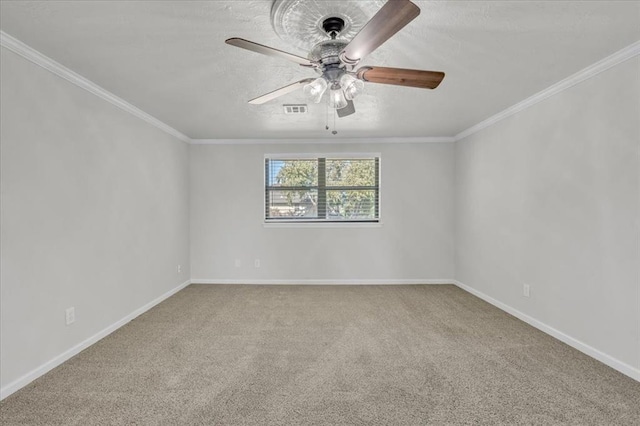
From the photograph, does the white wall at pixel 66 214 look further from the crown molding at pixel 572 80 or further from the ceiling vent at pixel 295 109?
the crown molding at pixel 572 80

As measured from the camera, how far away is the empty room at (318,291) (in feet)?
6.12

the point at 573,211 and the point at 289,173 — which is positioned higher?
the point at 289,173

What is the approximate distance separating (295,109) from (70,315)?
2.80 meters

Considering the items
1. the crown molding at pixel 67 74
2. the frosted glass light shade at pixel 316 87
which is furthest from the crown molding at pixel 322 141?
the frosted glass light shade at pixel 316 87

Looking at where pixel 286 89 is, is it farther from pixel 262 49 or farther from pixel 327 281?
pixel 327 281

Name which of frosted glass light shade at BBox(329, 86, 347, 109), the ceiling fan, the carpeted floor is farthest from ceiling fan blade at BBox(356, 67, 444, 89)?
the carpeted floor

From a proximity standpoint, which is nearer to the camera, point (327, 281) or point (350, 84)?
point (350, 84)

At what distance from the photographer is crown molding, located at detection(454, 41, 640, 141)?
7.43 feet

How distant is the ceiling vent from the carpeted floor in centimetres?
229

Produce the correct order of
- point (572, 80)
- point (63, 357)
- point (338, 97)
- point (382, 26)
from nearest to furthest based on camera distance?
1. point (382, 26)
2. point (338, 97)
3. point (63, 357)
4. point (572, 80)

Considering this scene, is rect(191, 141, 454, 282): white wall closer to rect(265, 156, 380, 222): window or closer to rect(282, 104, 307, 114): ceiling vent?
Result: rect(265, 156, 380, 222): window

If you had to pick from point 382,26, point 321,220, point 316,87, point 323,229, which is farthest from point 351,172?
point 382,26

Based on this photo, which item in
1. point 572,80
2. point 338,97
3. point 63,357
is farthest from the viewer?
point 572,80

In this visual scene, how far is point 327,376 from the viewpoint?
2.30 metres
